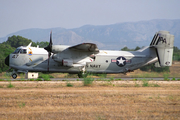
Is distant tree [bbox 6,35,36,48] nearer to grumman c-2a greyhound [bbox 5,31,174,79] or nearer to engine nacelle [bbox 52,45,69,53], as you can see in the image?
grumman c-2a greyhound [bbox 5,31,174,79]

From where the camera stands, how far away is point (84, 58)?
23.7 m

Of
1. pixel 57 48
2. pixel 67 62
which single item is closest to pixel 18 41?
A: pixel 57 48

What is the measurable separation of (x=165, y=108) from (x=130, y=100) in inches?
82.3

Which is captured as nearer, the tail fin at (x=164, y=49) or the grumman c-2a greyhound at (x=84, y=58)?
the grumman c-2a greyhound at (x=84, y=58)

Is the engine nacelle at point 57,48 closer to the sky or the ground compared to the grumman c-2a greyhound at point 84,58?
closer to the sky

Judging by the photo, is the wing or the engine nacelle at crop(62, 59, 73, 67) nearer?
the wing

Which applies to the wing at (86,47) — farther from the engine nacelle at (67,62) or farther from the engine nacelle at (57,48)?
the engine nacelle at (67,62)

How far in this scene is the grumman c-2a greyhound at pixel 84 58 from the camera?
914 inches

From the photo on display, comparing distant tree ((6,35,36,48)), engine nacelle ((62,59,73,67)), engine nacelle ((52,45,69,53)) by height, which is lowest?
engine nacelle ((62,59,73,67))

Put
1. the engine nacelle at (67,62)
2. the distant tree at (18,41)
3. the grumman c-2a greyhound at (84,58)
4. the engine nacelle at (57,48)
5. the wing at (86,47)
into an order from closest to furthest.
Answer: the wing at (86,47), the engine nacelle at (57,48), the engine nacelle at (67,62), the grumman c-2a greyhound at (84,58), the distant tree at (18,41)

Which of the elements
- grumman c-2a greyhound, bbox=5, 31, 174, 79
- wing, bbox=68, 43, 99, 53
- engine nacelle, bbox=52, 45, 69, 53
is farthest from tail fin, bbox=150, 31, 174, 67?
engine nacelle, bbox=52, 45, 69, 53

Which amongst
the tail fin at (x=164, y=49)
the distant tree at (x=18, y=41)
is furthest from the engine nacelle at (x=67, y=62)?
the distant tree at (x=18, y=41)

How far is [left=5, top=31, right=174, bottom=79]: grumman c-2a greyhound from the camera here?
23.2 m

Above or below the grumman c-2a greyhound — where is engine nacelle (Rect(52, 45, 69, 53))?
above
